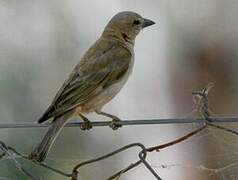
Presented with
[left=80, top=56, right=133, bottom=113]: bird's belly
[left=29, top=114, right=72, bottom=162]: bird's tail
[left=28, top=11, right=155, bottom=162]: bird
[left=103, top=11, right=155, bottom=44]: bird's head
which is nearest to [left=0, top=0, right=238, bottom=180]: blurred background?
[left=103, top=11, right=155, bottom=44]: bird's head

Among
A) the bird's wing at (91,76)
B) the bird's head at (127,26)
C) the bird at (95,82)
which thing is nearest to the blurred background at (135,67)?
the bird's head at (127,26)

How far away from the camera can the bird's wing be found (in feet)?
22.6

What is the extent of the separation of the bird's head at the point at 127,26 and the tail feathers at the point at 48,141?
1.37 metres

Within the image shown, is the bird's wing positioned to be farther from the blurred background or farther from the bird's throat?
the blurred background

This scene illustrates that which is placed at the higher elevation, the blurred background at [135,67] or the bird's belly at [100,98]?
the bird's belly at [100,98]

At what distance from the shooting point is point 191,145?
1089 cm

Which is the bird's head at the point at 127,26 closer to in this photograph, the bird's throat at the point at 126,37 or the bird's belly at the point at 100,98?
the bird's throat at the point at 126,37

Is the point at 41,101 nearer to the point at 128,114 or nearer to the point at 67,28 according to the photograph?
the point at 128,114

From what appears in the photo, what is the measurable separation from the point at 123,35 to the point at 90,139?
10.3 feet

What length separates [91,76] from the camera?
7.22m

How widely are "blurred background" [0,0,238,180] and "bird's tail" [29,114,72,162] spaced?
265cm

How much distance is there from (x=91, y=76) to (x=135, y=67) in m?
5.44

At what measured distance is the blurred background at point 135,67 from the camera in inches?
418

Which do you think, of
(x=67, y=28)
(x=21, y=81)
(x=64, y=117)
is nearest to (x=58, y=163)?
(x=64, y=117)
